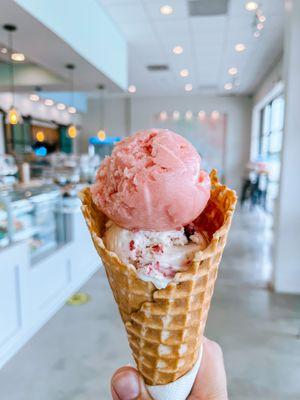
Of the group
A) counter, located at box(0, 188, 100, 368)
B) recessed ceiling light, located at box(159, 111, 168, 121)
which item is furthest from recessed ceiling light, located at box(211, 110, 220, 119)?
counter, located at box(0, 188, 100, 368)

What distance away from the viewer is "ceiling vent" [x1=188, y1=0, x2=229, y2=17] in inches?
191

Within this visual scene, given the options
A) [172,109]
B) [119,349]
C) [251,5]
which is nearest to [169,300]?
[119,349]

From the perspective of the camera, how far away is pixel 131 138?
979 mm

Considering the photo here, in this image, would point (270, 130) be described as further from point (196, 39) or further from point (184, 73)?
point (196, 39)

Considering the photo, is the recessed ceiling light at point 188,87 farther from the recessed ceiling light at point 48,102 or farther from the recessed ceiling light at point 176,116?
the recessed ceiling light at point 48,102

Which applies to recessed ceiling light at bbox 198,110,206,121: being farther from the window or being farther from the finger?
the finger

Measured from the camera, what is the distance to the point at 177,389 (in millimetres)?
1056

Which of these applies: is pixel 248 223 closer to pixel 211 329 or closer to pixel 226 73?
pixel 226 73

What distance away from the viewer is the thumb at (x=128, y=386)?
3.52ft

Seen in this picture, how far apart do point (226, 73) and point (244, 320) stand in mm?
8134

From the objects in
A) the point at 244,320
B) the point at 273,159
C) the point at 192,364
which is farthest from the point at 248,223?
the point at 192,364

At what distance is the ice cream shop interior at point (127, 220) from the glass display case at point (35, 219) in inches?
0.7

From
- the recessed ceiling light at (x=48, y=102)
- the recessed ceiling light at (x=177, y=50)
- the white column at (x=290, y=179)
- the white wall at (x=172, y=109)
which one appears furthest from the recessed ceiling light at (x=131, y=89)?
the white column at (x=290, y=179)

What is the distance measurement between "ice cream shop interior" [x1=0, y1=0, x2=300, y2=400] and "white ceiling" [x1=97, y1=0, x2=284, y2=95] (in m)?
0.04
